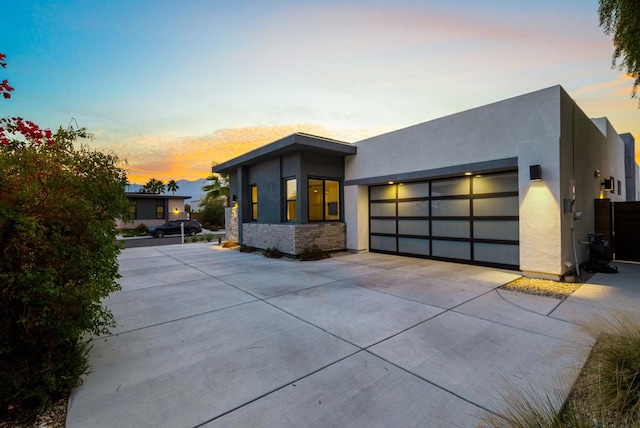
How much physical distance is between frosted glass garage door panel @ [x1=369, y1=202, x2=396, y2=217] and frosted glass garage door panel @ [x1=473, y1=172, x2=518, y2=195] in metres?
2.91

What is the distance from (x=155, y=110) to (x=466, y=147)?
415 inches

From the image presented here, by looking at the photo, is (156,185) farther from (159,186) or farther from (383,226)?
(383,226)

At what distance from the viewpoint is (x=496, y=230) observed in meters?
7.50

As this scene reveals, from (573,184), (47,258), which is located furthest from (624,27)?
(47,258)

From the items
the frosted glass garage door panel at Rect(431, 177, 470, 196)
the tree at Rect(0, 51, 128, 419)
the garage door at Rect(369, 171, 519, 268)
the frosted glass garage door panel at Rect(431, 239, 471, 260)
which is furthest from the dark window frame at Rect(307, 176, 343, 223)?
Result: the tree at Rect(0, 51, 128, 419)

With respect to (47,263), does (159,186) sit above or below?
above

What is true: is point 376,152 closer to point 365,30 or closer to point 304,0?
point 365,30

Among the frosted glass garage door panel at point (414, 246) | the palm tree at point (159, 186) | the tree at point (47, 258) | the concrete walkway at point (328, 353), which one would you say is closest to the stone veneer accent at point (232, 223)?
the concrete walkway at point (328, 353)

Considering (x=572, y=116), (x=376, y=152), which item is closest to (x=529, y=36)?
(x=572, y=116)

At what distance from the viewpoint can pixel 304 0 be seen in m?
7.18

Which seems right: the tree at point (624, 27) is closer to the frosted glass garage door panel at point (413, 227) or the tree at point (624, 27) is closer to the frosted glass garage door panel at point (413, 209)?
the frosted glass garage door panel at point (413, 209)

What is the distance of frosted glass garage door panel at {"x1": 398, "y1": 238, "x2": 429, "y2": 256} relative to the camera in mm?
9156

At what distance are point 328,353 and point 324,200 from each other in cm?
797

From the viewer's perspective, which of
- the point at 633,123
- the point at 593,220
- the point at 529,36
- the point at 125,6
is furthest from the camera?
the point at 633,123
